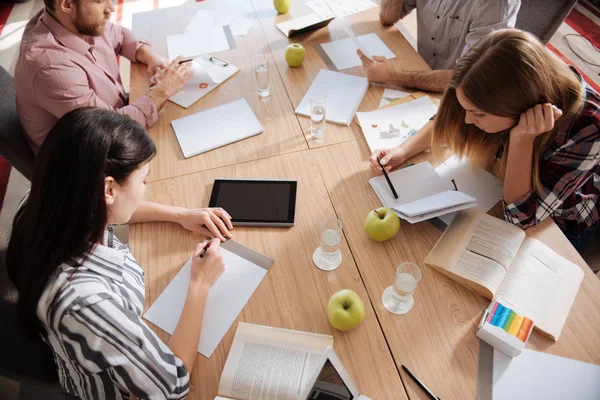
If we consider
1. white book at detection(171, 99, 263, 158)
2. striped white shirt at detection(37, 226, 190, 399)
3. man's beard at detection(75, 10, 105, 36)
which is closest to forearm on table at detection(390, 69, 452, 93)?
white book at detection(171, 99, 263, 158)

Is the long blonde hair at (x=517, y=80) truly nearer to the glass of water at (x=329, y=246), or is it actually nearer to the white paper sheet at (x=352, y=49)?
the glass of water at (x=329, y=246)

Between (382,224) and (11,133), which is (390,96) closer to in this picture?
(382,224)

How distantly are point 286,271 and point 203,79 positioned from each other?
41.3 inches

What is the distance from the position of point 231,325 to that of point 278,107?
0.94m

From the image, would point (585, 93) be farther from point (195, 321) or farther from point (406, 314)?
point (195, 321)

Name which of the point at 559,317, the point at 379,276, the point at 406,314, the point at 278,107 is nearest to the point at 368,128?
the point at 278,107

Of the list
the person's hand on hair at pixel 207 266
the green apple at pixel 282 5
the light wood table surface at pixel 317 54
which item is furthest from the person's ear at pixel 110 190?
the green apple at pixel 282 5

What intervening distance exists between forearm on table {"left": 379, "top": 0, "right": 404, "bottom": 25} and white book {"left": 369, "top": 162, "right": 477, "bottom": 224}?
100cm

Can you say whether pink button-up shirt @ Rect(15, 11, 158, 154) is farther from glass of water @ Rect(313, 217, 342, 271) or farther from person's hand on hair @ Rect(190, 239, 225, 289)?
glass of water @ Rect(313, 217, 342, 271)

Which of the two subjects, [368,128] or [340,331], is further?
[368,128]

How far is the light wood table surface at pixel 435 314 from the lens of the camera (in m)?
0.99

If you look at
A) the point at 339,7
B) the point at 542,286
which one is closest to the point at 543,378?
the point at 542,286

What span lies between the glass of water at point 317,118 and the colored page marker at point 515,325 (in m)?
0.89

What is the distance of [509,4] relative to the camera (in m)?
1.70
